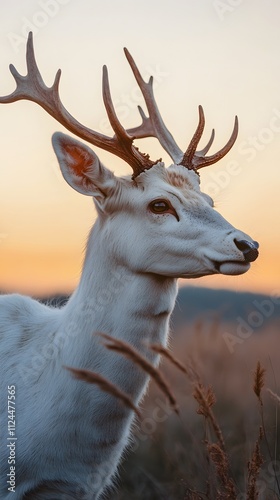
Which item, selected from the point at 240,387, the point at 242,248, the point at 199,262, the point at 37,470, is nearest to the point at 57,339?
the point at 37,470

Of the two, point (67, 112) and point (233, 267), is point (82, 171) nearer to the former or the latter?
point (67, 112)

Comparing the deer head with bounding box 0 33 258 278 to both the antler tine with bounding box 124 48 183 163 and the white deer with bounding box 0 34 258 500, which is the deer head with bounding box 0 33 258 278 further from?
the antler tine with bounding box 124 48 183 163

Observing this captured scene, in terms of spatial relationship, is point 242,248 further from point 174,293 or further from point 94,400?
point 94,400

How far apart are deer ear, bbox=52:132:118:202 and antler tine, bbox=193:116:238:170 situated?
2.54 feet

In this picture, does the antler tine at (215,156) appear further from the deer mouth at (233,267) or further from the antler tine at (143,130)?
the deer mouth at (233,267)

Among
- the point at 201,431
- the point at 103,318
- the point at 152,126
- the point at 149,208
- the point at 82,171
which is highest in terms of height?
the point at 152,126

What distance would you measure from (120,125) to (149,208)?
55cm

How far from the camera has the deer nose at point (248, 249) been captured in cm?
355

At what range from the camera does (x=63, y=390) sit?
3.97 m

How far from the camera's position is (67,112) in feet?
14.5

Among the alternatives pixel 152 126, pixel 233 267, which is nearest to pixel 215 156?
pixel 152 126

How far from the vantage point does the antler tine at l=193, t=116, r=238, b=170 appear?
4.87m

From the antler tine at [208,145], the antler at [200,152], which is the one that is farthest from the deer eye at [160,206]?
the antler tine at [208,145]

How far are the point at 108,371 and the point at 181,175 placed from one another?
Answer: 3.77ft
